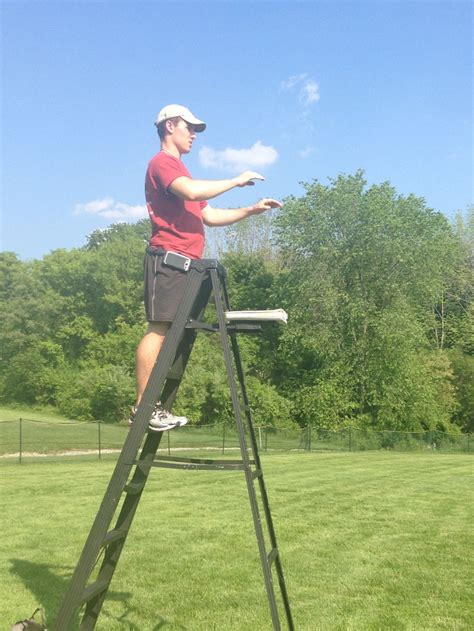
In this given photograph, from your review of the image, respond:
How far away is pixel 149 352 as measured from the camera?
3.38 meters

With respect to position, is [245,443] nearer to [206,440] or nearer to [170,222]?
[170,222]

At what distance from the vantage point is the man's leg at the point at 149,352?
336cm

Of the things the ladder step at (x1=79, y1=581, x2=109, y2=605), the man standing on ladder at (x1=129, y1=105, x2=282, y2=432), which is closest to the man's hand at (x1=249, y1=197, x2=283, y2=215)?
the man standing on ladder at (x1=129, y1=105, x2=282, y2=432)

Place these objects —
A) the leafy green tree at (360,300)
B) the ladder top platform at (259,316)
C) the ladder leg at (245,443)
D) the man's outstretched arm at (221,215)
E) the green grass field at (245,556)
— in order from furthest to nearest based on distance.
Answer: the leafy green tree at (360,300)
the green grass field at (245,556)
the man's outstretched arm at (221,215)
the ladder top platform at (259,316)
the ladder leg at (245,443)

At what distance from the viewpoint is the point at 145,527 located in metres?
8.18

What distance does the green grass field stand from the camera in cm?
481

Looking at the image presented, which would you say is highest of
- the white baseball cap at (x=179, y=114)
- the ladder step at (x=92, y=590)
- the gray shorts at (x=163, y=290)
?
the white baseball cap at (x=179, y=114)

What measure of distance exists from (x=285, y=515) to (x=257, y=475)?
6.45 m

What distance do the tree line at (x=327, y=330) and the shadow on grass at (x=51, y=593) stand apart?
91.9 ft

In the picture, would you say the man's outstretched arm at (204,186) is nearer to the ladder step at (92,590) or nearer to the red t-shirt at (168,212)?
the red t-shirt at (168,212)

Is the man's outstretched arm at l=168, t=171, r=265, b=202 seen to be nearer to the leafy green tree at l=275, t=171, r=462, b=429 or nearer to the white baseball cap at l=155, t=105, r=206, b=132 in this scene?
the white baseball cap at l=155, t=105, r=206, b=132

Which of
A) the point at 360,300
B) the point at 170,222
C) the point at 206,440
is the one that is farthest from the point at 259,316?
the point at 360,300

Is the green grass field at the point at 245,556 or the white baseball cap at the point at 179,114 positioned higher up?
the white baseball cap at the point at 179,114

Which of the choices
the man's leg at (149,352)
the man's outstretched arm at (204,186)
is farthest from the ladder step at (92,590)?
the man's outstretched arm at (204,186)
